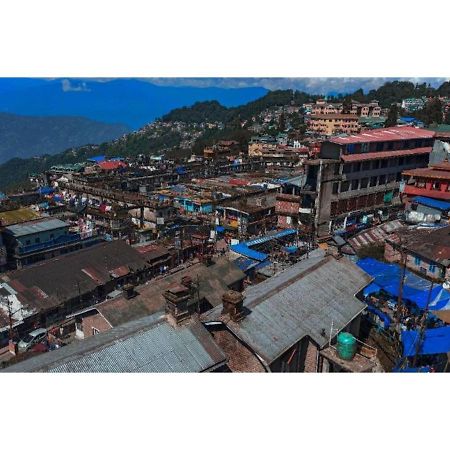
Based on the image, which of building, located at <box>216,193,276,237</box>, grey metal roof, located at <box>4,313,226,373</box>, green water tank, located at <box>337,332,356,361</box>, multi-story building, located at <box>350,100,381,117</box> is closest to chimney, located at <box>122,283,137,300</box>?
grey metal roof, located at <box>4,313,226,373</box>

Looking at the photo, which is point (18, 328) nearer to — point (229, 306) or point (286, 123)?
point (229, 306)

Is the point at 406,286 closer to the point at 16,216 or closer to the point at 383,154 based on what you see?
the point at 383,154

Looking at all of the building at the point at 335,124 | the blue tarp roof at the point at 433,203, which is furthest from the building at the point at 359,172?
the building at the point at 335,124

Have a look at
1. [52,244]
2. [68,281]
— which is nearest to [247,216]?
[52,244]

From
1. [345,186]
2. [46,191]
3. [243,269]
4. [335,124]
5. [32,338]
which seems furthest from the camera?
[335,124]

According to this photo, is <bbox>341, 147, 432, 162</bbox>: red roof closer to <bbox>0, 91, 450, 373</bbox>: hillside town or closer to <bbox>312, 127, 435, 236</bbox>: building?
<bbox>312, 127, 435, 236</bbox>: building

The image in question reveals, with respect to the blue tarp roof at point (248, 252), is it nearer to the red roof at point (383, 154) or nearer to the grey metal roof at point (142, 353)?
the red roof at point (383, 154)
